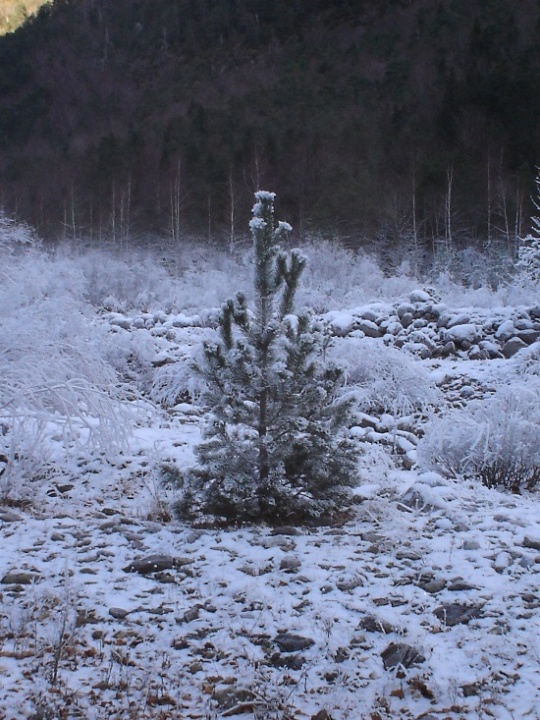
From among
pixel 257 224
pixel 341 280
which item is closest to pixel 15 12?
pixel 341 280

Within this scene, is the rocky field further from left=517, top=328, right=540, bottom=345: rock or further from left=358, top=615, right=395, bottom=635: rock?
left=517, top=328, right=540, bottom=345: rock

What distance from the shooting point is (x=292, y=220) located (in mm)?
25781

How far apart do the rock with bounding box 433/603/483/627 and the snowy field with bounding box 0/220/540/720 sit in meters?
0.01

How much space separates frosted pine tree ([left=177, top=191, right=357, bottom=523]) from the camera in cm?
403

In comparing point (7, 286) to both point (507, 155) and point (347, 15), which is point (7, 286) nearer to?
point (507, 155)

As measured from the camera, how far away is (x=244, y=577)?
3.39 metres

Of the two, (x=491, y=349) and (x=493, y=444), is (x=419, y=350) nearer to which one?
(x=491, y=349)

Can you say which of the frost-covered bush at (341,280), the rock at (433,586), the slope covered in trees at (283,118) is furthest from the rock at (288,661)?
the slope covered in trees at (283,118)

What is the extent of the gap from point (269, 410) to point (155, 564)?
4.21 ft

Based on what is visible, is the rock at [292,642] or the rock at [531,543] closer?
the rock at [292,642]

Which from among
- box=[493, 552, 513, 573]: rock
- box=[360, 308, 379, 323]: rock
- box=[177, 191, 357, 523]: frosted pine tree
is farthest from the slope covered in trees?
box=[493, 552, 513, 573]: rock

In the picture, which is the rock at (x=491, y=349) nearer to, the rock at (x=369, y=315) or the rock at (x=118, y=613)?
the rock at (x=369, y=315)

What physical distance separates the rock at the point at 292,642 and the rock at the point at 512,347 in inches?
344

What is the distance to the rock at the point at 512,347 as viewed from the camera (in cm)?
1047
